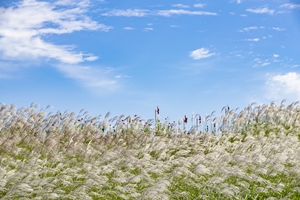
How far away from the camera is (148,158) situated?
780cm

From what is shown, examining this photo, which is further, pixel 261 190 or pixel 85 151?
pixel 85 151

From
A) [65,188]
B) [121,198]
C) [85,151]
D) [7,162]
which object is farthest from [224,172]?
[7,162]

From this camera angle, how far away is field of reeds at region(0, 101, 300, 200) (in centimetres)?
633

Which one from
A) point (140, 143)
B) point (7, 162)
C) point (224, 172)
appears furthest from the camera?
point (140, 143)

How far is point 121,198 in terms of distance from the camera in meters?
6.49

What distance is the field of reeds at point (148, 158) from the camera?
6.33 meters

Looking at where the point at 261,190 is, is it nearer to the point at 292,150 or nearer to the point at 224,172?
the point at 224,172

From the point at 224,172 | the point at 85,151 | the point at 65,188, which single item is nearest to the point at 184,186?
the point at 224,172

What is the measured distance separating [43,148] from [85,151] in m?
1.34

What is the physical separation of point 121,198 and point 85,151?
97.0 inches

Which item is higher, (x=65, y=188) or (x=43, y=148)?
(x=43, y=148)

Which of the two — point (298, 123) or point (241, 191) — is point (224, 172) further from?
point (298, 123)

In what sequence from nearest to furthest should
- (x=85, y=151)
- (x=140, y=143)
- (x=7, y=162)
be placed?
1. (x=7, y=162)
2. (x=85, y=151)
3. (x=140, y=143)

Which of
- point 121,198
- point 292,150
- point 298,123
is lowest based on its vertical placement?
point 121,198
